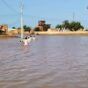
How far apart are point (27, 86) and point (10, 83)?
913mm

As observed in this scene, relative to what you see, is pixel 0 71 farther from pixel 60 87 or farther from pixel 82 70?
pixel 60 87

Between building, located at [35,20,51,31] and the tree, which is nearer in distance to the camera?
the tree

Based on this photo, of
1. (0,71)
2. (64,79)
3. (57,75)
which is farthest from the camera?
(0,71)

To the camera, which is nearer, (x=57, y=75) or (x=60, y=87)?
(x=60, y=87)

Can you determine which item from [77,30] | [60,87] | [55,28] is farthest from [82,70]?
[55,28]

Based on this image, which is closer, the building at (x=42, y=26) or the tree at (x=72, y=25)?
the tree at (x=72, y=25)

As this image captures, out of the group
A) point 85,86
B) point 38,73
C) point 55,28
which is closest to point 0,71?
point 38,73

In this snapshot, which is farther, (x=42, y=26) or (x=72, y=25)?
Result: (x=42, y=26)

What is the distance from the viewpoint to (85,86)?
1138cm

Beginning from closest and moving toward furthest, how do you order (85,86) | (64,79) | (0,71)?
(85,86), (64,79), (0,71)

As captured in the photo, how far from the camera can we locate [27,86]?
451 inches

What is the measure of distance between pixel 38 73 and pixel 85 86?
388cm

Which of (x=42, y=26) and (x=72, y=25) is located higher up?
(x=72, y=25)

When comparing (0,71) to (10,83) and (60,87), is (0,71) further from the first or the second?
(60,87)
